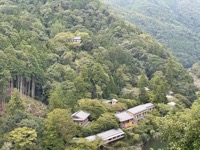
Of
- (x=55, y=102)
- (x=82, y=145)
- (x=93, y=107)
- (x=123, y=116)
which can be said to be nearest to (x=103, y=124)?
(x=93, y=107)

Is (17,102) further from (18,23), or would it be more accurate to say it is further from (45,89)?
(18,23)

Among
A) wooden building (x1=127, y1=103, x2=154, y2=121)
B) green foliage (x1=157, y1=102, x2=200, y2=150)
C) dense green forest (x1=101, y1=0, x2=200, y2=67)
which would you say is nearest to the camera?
green foliage (x1=157, y1=102, x2=200, y2=150)

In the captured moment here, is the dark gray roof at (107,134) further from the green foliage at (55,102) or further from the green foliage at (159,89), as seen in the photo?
the green foliage at (159,89)

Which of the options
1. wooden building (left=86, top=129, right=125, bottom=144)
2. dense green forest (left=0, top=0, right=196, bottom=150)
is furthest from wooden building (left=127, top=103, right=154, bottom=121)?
wooden building (left=86, top=129, right=125, bottom=144)

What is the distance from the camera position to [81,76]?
34406mm

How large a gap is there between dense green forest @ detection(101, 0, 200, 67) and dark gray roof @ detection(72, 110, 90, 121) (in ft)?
174

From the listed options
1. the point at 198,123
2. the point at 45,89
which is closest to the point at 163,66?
the point at 45,89

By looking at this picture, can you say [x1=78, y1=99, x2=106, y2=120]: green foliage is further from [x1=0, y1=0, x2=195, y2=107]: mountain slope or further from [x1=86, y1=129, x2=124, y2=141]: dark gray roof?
[x1=86, y1=129, x2=124, y2=141]: dark gray roof

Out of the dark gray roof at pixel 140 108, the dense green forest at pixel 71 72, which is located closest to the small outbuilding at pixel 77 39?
the dense green forest at pixel 71 72

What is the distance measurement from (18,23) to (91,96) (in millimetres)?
12865

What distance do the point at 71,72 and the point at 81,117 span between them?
24.7ft

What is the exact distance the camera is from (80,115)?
96.5 ft

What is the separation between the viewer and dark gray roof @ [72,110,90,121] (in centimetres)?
2913

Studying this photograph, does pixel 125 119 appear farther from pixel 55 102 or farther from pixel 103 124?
pixel 55 102
